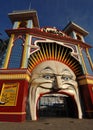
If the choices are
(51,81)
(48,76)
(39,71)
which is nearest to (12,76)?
(39,71)

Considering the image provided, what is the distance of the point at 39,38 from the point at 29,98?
8.03m

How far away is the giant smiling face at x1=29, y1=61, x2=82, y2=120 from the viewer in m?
14.1

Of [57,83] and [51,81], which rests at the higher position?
[51,81]

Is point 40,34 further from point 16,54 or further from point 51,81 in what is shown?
point 51,81

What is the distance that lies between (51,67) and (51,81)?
183 cm

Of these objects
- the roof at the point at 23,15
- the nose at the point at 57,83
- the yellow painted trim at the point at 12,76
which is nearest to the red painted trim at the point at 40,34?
the roof at the point at 23,15

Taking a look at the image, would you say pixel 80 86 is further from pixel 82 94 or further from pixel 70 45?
pixel 70 45

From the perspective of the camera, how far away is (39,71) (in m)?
15.2

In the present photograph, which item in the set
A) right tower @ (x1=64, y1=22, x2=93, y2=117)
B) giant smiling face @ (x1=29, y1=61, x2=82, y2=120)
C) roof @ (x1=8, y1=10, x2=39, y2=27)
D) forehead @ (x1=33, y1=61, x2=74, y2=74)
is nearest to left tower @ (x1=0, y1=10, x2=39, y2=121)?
giant smiling face @ (x1=29, y1=61, x2=82, y2=120)

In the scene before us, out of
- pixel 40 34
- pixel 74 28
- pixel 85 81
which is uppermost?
pixel 74 28

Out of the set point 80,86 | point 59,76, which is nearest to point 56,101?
point 80,86

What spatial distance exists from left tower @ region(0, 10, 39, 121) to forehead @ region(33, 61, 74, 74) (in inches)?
71.1

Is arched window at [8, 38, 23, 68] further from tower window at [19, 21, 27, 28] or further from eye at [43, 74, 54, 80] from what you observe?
tower window at [19, 21, 27, 28]

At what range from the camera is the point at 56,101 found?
26719mm
